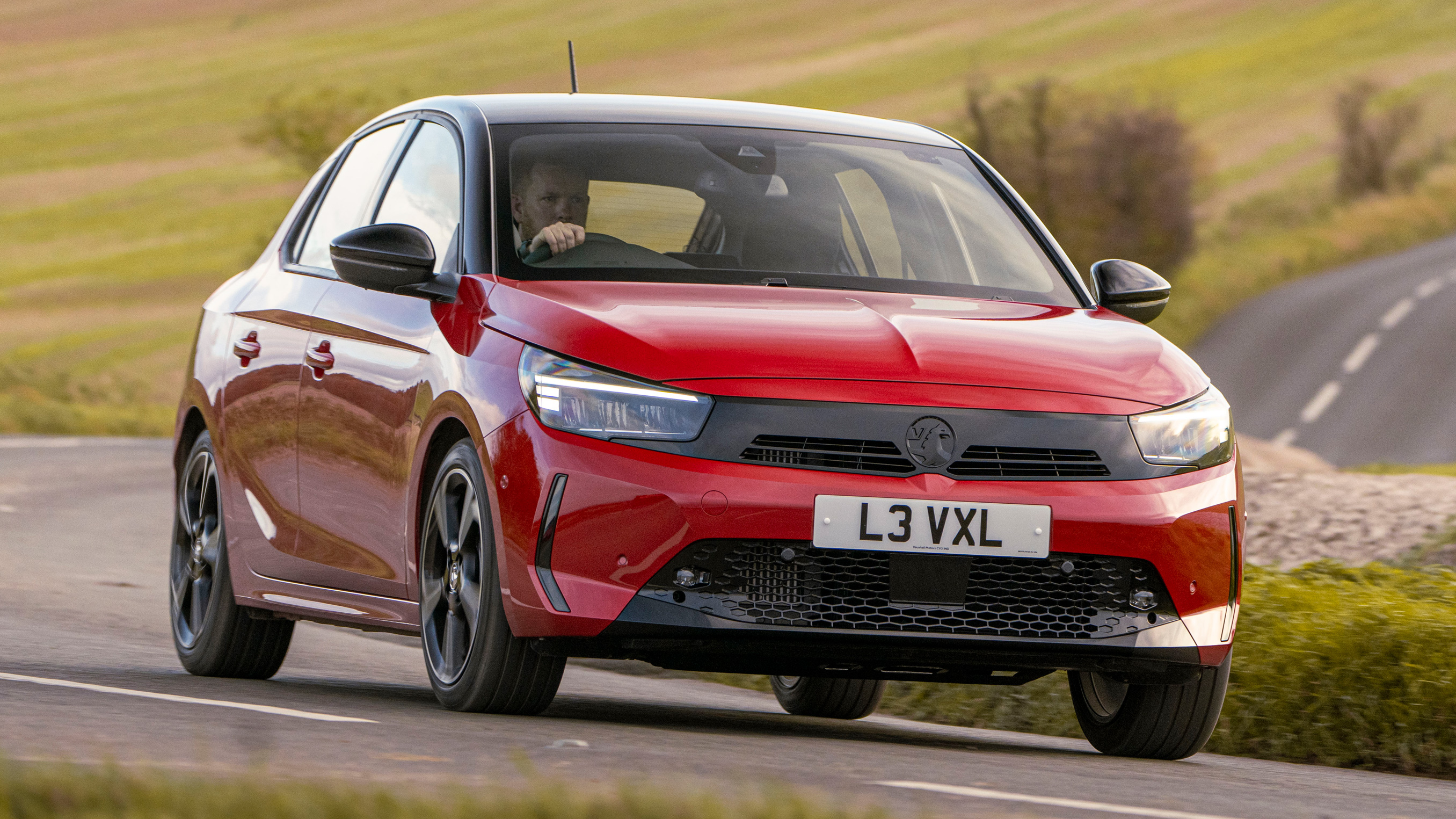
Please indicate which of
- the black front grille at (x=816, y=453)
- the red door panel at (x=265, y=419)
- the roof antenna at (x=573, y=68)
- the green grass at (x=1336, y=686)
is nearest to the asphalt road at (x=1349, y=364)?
the roof antenna at (x=573, y=68)

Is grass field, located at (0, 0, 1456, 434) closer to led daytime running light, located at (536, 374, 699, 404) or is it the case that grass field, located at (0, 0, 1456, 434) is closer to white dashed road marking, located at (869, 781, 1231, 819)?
led daytime running light, located at (536, 374, 699, 404)

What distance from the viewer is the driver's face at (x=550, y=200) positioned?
6.73 m

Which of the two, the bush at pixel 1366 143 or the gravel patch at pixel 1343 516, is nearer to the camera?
the gravel patch at pixel 1343 516

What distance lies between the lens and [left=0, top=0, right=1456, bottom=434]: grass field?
6250 centimetres

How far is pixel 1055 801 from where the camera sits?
502 centimetres

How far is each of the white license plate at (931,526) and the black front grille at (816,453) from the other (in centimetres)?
Result: 10

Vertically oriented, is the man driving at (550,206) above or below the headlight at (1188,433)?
above

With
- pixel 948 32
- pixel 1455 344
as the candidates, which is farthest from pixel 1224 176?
pixel 1455 344

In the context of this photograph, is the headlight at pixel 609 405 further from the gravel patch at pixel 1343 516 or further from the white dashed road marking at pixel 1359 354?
the white dashed road marking at pixel 1359 354

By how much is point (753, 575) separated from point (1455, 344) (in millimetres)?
37858

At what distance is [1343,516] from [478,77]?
67.4m

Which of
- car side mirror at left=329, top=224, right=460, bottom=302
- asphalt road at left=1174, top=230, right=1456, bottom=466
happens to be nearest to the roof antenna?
car side mirror at left=329, top=224, right=460, bottom=302

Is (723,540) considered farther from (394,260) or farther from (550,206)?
(550,206)

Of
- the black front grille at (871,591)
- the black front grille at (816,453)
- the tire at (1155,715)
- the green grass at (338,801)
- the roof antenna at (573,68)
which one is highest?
the roof antenna at (573,68)
